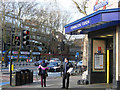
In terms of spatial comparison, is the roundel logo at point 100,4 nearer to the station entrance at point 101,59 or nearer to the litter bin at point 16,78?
the station entrance at point 101,59

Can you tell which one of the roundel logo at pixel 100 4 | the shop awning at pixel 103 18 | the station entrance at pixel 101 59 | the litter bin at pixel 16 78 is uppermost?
the roundel logo at pixel 100 4

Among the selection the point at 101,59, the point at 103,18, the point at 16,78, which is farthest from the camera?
the point at 101,59

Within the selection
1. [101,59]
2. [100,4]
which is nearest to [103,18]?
[100,4]

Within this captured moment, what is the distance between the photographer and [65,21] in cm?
4556

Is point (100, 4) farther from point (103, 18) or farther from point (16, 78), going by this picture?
point (16, 78)

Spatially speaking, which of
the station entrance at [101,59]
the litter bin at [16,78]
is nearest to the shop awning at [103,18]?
the station entrance at [101,59]

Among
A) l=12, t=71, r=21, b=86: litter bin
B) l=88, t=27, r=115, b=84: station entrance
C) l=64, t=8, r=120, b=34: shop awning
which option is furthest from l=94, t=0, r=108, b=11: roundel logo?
l=12, t=71, r=21, b=86: litter bin

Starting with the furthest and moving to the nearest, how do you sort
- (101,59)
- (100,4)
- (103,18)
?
(101,59)
(100,4)
(103,18)

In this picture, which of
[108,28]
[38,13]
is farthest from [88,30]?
[38,13]

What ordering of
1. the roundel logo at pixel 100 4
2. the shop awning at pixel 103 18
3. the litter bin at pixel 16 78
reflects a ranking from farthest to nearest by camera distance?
the litter bin at pixel 16 78, the roundel logo at pixel 100 4, the shop awning at pixel 103 18

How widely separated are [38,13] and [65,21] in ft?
21.8

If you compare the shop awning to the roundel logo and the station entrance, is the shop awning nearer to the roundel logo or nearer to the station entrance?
the roundel logo

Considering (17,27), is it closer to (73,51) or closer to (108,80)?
(108,80)

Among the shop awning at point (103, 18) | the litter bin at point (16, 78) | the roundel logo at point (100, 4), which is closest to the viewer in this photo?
the shop awning at point (103, 18)
